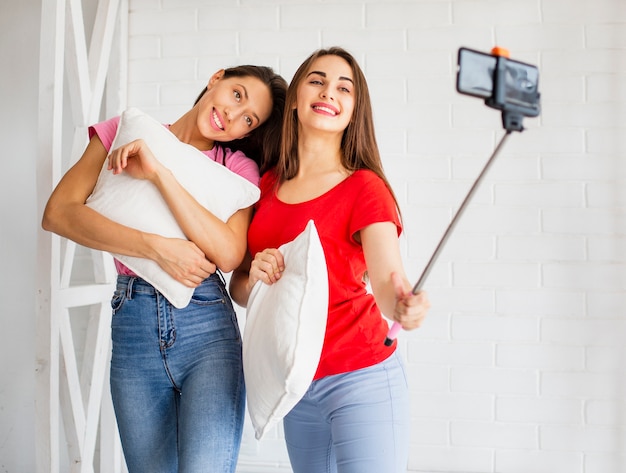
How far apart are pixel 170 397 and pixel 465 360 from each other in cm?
153

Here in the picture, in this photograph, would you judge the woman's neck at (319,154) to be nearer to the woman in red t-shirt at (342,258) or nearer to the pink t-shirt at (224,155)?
the woman in red t-shirt at (342,258)

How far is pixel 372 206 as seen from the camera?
151 centimetres

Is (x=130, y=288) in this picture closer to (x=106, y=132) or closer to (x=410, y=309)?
(x=106, y=132)

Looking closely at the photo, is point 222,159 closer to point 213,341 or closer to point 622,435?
point 213,341

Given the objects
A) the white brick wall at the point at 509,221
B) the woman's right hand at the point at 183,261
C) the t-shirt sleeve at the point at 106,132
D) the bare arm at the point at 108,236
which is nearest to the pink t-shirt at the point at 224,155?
the t-shirt sleeve at the point at 106,132

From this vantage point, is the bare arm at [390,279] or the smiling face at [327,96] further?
the smiling face at [327,96]

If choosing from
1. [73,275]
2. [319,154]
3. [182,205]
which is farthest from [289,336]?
[73,275]

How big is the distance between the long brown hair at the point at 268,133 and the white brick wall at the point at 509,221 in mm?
990

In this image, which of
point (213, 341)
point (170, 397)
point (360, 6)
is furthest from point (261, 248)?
point (360, 6)

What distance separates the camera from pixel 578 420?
267cm

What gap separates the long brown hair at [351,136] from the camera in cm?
170

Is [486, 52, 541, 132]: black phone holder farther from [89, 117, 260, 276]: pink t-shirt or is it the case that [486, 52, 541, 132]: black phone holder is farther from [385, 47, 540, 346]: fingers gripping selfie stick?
[89, 117, 260, 276]: pink t-shirt

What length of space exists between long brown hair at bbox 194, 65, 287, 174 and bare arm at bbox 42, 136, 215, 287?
16.0 inches

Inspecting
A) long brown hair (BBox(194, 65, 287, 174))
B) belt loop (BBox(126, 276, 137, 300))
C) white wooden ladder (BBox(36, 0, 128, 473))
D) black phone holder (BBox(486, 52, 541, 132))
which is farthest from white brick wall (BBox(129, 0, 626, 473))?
black phone holder (BBox(486, 52, 541, 132))
